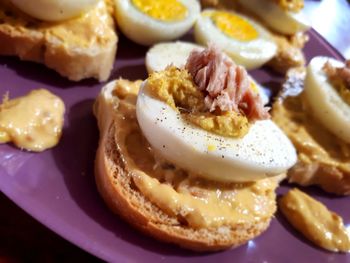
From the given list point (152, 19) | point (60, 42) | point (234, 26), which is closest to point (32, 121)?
point (60, 42)

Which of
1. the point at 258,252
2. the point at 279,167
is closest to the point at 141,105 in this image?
the point at 279,167

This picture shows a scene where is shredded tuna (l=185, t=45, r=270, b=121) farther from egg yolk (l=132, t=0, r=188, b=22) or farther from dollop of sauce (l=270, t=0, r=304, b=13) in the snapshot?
dollop of sauce (l=270, t=0, r=304, b=13)

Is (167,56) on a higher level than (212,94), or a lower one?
lower

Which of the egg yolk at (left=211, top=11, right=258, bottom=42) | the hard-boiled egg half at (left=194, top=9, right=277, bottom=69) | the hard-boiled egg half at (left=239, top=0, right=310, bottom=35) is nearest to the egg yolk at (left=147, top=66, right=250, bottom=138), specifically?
the hard-boiled egg half at (left=194, top=9, right=277, bottom=69)

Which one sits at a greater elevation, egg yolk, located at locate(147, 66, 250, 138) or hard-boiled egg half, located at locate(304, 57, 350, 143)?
egg yolk, located at locate(147, 66, 250, 138)

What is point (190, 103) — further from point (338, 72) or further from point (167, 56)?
point (338, 72)

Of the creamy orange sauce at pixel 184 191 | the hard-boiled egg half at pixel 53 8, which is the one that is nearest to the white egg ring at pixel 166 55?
the hard-boiled egg half at pixel 53 8
